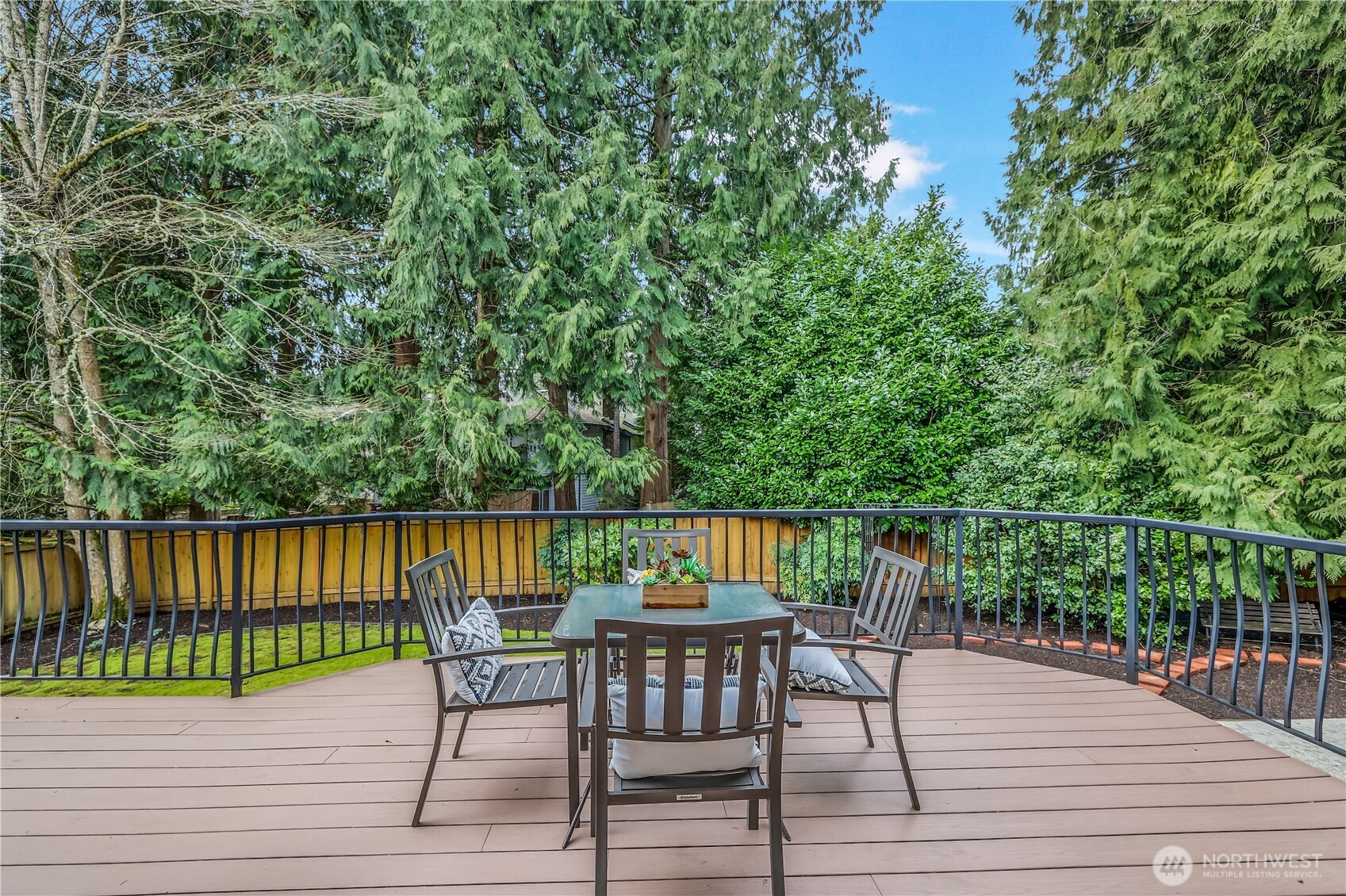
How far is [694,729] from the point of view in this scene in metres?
1.77

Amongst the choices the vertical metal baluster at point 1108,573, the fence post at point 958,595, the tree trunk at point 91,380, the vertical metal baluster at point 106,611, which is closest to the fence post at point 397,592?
the vertical metal baluster at point 106,611

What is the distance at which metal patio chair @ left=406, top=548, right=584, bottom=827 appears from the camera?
2207 mm

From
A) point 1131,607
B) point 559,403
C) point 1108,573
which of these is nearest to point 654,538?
point 1131,607

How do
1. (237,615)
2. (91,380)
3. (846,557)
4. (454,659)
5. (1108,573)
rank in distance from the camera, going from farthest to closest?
(91,380), (1108,573), (846,557), (237,615), (454,659)

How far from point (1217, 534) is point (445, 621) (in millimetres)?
3482

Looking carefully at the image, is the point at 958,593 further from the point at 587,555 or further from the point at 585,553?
the point at 585,553

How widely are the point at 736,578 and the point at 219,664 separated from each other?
4822mm

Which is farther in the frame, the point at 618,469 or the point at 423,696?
the point at 618,469

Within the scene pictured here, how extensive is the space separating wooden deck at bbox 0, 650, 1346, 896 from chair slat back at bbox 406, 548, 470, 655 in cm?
60

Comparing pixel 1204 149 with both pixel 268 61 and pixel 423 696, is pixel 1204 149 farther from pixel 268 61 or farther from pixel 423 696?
pixel 268 61

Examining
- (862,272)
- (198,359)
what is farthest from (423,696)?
(862,272)

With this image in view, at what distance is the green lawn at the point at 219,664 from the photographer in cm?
354

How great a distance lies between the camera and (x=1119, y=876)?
73.5 inches

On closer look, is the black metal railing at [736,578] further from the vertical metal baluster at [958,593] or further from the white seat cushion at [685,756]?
the white seat cushion at [685,756]
